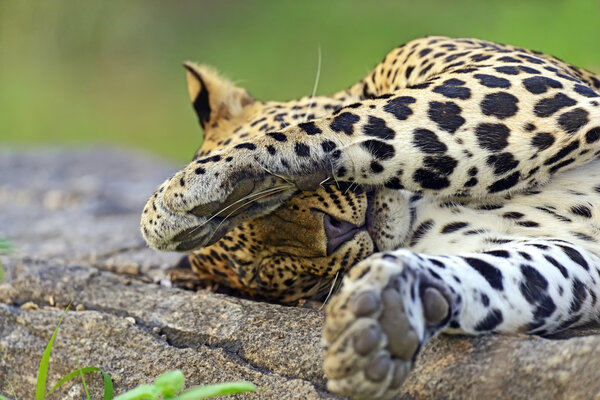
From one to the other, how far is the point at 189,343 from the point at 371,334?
1.44 metres

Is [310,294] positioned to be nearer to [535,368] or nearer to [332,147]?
[332,147]

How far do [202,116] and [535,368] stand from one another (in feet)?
7.88

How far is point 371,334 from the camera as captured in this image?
2365mm

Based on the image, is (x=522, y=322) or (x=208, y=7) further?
(x=208, y=7)

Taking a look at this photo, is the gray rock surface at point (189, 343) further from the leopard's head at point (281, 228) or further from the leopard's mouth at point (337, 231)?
the leopard's mouth at point (337, 231)

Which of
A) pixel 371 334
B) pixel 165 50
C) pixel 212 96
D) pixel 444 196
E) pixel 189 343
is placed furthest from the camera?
pixel 165 50

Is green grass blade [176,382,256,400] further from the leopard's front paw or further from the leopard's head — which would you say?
the leopard's head

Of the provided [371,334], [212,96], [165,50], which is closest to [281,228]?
[212,96]

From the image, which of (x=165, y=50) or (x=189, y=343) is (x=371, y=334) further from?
(x=165, y=50)

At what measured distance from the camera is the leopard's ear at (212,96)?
4562 millimetres

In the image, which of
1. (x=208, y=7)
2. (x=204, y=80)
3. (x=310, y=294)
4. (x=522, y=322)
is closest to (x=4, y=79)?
(x=208, y=7)

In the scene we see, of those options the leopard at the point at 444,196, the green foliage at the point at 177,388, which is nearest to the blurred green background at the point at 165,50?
the leopard at the point at 444,196

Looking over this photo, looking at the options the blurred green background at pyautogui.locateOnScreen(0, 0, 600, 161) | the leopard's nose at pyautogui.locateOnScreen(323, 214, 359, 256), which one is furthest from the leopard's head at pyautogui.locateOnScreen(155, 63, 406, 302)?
the blurred green background at pyautogui.locateOnScreen(0, 0, 600, 161)

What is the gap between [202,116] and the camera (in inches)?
183
